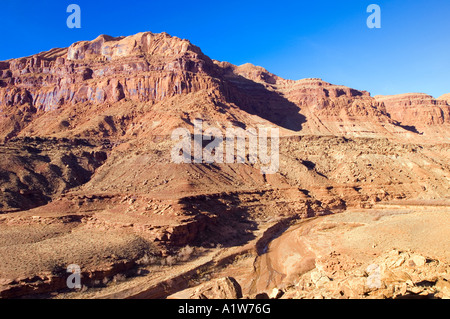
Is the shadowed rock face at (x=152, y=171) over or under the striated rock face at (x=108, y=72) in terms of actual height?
under

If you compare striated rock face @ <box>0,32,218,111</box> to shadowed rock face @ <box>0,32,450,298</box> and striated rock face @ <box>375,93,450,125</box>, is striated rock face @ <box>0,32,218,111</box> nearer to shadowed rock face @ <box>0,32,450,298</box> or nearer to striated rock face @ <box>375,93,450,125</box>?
shadowed rock face @ <box>0,32,450,298</box>

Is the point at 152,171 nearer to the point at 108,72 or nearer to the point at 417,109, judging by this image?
the point at 108,72

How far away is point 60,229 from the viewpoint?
26.4 metres

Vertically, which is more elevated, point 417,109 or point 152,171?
point 417,109

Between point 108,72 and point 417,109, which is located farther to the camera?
point 417,109

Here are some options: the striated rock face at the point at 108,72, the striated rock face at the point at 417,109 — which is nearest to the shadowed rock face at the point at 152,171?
the striated rock face at the point at 108,72

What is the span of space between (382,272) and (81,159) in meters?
46.6

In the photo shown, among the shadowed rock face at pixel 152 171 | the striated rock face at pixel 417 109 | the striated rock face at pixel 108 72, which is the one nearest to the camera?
the shadowed rock face at pixel 152 171

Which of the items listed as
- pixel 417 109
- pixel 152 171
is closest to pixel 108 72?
pixel 152 171

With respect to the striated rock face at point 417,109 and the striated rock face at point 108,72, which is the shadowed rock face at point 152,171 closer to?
the striated rock face at point 108,72

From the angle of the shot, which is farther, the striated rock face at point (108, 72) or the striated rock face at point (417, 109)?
the striated rock face at point (417, 109)

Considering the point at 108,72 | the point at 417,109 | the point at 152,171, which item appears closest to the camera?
the point at 152,171

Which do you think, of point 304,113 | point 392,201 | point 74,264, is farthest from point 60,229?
point 304,113

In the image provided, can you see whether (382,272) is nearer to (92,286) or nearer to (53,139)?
(92,286)
